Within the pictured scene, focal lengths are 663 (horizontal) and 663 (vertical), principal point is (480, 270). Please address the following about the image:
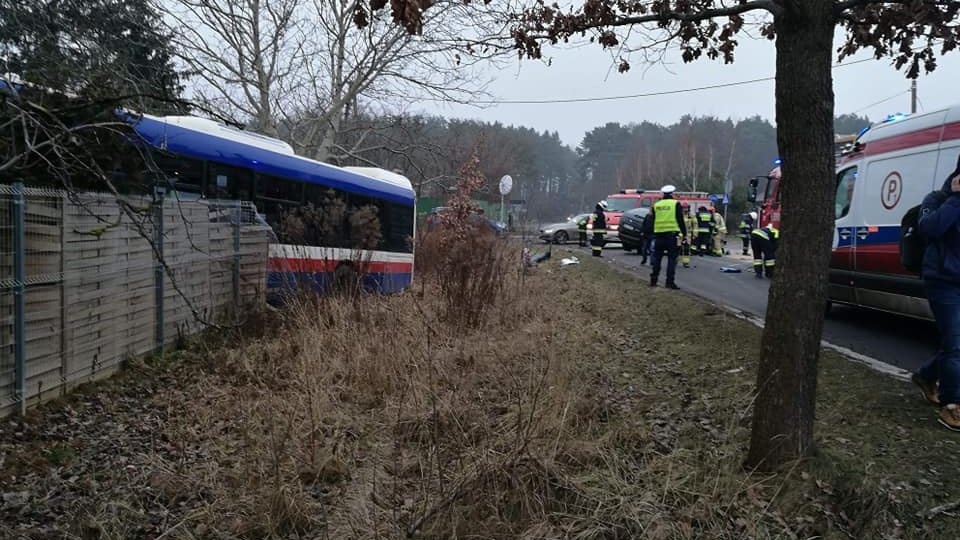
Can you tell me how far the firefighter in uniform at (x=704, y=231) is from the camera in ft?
68.9

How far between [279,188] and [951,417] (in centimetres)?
866

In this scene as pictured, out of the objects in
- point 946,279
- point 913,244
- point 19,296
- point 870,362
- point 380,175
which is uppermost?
point 380,175

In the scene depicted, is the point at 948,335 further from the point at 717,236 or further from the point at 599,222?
the point at 717,236

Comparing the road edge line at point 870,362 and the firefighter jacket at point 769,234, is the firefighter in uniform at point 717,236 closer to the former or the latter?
the firefighter jacket at point 769,234

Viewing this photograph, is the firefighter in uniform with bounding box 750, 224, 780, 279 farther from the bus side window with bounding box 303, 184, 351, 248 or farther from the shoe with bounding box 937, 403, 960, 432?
the shoe with bounding box 937, 403, 960, 432

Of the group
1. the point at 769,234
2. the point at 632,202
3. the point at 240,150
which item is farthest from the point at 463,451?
the point at 632,202

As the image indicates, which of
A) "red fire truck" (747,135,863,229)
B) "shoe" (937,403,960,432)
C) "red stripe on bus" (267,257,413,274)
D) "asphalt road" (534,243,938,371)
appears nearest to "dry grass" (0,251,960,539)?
"shoe" (937,403,960,432)

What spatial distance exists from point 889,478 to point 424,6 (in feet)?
10.6

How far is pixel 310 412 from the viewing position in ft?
13.8

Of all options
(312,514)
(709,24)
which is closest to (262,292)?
(312,514)

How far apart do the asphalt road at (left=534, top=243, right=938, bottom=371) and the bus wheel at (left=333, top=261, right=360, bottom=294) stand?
5162 millimetres

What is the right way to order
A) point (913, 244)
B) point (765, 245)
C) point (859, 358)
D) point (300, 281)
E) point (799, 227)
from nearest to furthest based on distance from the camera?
point (799, 227)
point (913, 244)
point (859, 358)
point (300, 281)
point (765, 245)

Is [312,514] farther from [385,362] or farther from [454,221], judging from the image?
[454,221]

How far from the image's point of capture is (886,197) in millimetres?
6863
